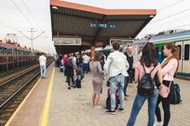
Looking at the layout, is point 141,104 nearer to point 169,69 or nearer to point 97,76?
point 169,69

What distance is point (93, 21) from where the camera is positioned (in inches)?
1005

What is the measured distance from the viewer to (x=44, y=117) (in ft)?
22.6

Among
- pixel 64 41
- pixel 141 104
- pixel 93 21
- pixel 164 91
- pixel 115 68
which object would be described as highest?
pixel 93 21

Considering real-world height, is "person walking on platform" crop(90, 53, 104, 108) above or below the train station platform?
above

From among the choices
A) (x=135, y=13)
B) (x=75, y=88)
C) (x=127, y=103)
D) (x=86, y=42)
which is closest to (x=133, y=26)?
(x=135, y=13)

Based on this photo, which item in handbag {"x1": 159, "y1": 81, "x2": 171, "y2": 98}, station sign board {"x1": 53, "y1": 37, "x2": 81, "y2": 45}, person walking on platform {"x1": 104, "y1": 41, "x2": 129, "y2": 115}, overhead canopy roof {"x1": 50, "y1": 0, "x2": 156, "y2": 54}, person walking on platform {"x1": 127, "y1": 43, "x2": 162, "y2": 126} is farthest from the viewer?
station sign board {"x1": 53, "y1": 37, "x2": 81, "y2": 45}

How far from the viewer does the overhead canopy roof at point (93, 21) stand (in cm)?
2306

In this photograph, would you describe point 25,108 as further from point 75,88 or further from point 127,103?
point 75,88

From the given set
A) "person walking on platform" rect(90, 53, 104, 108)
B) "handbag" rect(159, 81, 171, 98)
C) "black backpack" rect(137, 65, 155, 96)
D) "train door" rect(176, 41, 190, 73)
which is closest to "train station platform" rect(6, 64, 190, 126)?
"person walking on platform" rect(90, 53, 104, 108)

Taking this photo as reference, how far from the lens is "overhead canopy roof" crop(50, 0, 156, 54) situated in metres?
23.1

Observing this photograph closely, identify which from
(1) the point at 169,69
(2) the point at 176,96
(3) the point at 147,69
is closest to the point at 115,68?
(1) the point at 169,69

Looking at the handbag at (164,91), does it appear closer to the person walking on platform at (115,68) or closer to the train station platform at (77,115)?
the train station platform at (77,115)

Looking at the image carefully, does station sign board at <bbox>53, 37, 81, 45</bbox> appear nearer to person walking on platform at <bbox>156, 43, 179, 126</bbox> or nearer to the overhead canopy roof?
the overhead canopy roof

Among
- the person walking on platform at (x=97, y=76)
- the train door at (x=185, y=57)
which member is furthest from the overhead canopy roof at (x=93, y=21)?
the person walking on platform at (x=97, y=76)
